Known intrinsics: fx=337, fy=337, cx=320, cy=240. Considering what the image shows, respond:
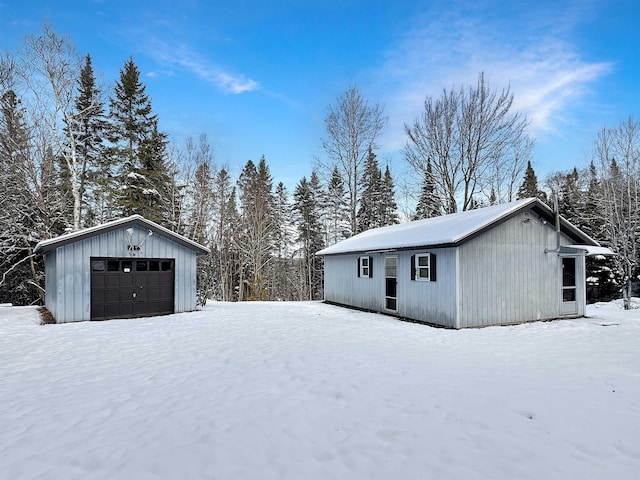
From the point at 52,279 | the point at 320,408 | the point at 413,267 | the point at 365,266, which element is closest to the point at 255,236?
the point at 365,266

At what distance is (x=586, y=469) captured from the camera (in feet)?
8.46

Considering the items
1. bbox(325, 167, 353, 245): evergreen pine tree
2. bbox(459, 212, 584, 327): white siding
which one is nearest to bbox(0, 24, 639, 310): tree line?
bbox(325, 167, 353, 245): evergreen pine tree

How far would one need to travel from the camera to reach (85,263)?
397 inches

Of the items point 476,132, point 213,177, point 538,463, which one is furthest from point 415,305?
point 213,177

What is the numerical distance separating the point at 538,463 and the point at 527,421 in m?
0.81

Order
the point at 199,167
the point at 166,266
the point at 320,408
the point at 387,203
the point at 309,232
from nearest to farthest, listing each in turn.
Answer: the point at 320,408
the point at 166,266
the point at 199,167
the point at 387,203
the point at 309,232

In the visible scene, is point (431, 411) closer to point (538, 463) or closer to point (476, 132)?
point (538, 463)

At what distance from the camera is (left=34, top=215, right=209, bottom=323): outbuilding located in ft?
32.1

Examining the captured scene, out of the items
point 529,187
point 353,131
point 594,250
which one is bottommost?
point 594,250

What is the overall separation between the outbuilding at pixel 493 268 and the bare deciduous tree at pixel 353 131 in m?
9.06

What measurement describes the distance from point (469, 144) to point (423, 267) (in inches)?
432

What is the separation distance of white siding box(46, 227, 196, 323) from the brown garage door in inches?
7.0

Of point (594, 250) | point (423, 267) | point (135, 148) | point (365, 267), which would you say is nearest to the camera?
point (594, 250)

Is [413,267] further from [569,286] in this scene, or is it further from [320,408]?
[320,408]
